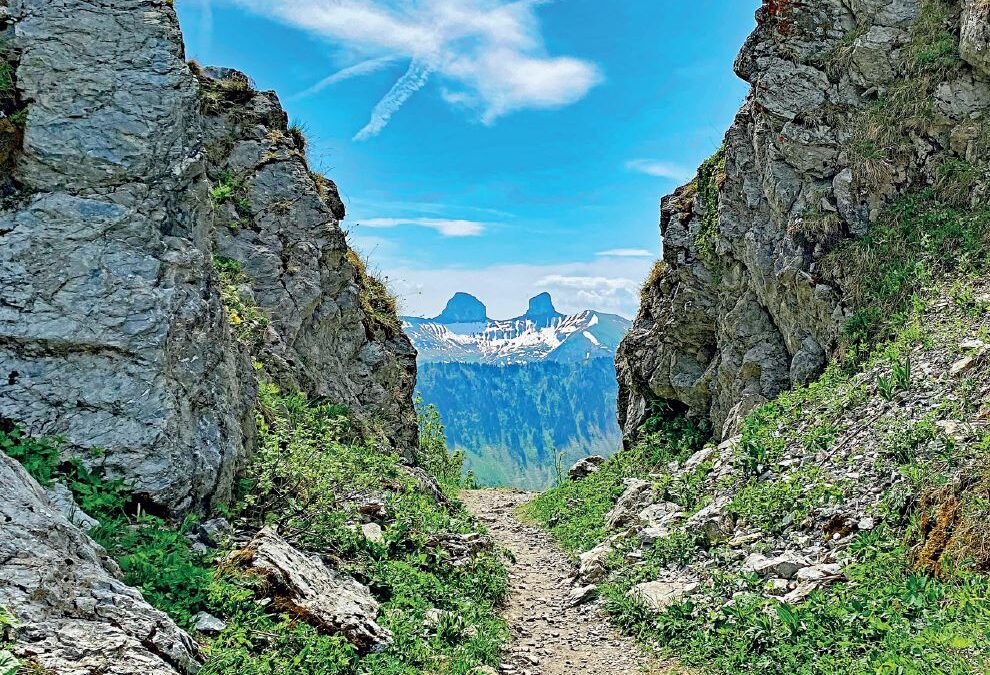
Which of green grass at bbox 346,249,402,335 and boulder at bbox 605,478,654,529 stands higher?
green grass at bbox 346,249,402,335

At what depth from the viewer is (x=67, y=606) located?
5.54 m

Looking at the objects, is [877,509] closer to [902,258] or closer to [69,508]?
[902,258]

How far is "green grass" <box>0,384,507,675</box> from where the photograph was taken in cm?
740

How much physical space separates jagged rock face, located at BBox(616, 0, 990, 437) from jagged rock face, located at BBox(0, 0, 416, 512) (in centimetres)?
1649

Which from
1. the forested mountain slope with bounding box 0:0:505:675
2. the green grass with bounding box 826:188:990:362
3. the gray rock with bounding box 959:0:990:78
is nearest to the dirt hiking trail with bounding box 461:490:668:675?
the forested mountain slope with bounding box 0:0:505:675

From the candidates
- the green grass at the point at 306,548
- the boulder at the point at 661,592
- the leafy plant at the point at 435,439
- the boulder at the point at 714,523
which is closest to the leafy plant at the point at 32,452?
the green grass at the point at 306,548

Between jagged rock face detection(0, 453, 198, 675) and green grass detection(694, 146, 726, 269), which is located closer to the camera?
jagged rock face detection(0, 453, 198, 675)

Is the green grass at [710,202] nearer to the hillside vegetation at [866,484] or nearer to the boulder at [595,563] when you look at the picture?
the hillside vegetation at [866,484]

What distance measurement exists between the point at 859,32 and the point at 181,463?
22971 mm

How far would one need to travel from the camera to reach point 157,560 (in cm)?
769

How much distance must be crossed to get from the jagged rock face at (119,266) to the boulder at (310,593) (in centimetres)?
161

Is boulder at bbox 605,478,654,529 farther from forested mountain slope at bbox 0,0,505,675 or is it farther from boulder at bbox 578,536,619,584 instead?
forested mountain slope at bbox 0,0,505,675

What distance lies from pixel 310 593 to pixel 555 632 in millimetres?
5045

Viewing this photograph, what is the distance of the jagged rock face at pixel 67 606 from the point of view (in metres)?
5.12
